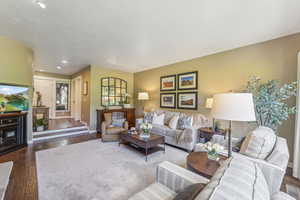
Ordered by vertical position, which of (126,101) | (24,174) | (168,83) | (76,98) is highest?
(168,83)

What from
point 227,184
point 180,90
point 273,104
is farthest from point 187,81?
point 227,184

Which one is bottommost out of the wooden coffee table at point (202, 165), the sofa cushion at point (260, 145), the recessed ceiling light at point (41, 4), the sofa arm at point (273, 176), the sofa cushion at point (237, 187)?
the wooden coffee table at point (202, 165)

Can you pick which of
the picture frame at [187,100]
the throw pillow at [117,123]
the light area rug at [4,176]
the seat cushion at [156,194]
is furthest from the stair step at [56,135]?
the seat cushion at [156,194]

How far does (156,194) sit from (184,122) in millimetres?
2594

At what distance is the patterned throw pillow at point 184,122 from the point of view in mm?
3486

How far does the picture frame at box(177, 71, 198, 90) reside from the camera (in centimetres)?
410

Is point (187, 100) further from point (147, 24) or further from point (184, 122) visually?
point (147, 24)

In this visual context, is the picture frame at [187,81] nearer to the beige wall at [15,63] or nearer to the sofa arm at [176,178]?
the sofa arm at [176,178]

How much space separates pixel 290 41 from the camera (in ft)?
8.46

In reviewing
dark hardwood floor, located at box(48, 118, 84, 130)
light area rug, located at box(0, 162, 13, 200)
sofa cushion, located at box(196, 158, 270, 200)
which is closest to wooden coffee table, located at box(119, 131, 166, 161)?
light area rug, located at box(0, 162, 13, 200)

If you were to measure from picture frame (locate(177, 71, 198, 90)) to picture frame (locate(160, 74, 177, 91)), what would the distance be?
0.70 feet

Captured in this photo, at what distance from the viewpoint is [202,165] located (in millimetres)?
1557

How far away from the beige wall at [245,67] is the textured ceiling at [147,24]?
0.21 m

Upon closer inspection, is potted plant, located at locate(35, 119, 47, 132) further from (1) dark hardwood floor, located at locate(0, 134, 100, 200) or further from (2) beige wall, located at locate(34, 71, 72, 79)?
(2) beige wall, located at locate(34, 71, 72, 79)
